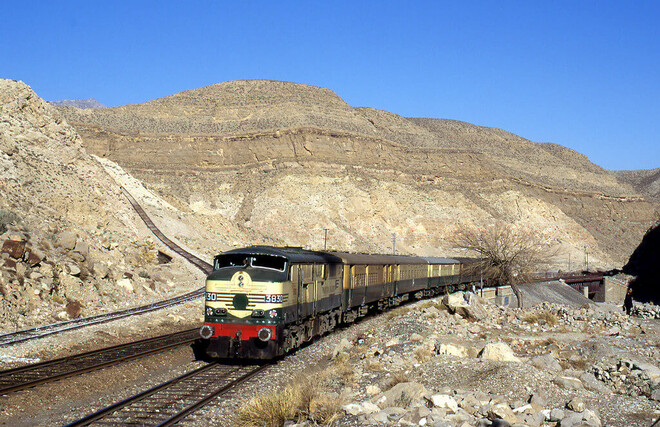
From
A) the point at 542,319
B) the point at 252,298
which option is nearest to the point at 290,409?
the point at 252,298

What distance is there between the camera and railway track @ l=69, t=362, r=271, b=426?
10.9 m

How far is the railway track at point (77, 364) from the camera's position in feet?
44.0

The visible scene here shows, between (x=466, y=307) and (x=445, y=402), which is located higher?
(x=466, y=307)

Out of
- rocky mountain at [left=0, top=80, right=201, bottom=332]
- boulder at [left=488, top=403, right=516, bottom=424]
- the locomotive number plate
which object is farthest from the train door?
rocky mountain at [left=0, top=80, right=201, bottom=332]

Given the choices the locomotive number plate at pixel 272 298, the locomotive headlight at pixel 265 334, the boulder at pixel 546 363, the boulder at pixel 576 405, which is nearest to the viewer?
the boulder at pixel 576 405

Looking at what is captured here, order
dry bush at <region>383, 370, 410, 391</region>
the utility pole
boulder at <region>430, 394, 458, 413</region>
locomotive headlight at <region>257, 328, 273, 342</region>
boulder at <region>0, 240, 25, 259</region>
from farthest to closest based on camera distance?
the utility pole
boulder at <region>0, 240, 25, 259</region>
locomotive headlight at <region>257, 328, 273, 342</region>
dry bush at <region>383, 370, 410, 391</region>
boulder at <region>430, 394, 458, 413</region>

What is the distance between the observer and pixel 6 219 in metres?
27.4

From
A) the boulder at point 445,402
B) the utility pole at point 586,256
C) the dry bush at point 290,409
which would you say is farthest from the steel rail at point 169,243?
the utility pole at point 586,256

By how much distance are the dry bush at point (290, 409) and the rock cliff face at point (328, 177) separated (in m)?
59.0

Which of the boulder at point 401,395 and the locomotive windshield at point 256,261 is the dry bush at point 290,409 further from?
the locomotive windshield at point 256,261

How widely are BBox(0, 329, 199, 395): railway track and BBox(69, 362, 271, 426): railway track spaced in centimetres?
255

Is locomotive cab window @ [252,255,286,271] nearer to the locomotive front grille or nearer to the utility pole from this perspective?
the locomotive front grille

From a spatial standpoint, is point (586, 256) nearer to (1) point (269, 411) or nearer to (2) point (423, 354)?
(2) point (423, 354)

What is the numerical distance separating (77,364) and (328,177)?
8217 cm
